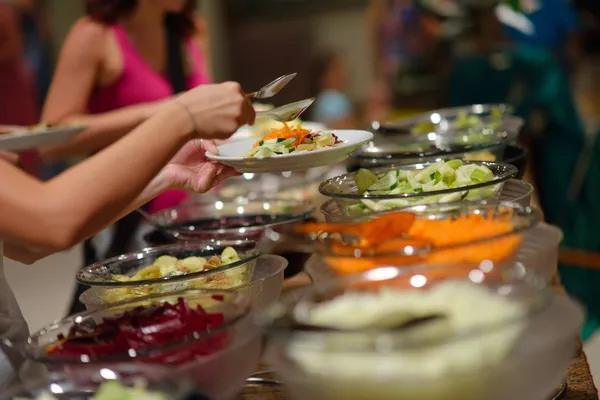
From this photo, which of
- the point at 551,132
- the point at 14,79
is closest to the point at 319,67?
the point at 14,79

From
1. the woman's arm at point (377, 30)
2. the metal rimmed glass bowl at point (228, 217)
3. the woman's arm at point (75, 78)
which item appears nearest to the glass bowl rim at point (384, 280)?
the metal rimmed glass bowl at point (228, 217)

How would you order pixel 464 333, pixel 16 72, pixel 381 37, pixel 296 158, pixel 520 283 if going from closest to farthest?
pixel 464 333 → pixel 520 283 → pixel 296 158 → pixel 16 72 → pixel 381 37

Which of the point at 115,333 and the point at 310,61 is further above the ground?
the point at 115,333

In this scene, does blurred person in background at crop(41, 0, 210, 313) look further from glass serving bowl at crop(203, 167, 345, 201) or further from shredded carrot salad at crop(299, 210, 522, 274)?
shredded carrot salad at crop(299, 210, 522, 274)

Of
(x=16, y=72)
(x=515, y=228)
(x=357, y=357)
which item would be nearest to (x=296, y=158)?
(x=515, y=228)

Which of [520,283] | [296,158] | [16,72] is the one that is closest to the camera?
[520,283]

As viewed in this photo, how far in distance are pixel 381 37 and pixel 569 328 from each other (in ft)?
21.2

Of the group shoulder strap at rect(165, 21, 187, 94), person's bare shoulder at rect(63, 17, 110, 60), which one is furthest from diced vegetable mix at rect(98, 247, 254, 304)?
shoulder strap at rect(165, 21, 187, 94)

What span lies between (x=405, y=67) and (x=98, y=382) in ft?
24.2

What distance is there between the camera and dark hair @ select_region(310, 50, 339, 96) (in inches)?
288

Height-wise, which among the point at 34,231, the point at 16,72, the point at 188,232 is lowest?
the point at 16,72

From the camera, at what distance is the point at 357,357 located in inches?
33.0

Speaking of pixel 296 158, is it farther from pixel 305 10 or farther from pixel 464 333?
pixel 305 10

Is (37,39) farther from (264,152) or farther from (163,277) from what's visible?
(163,277)
